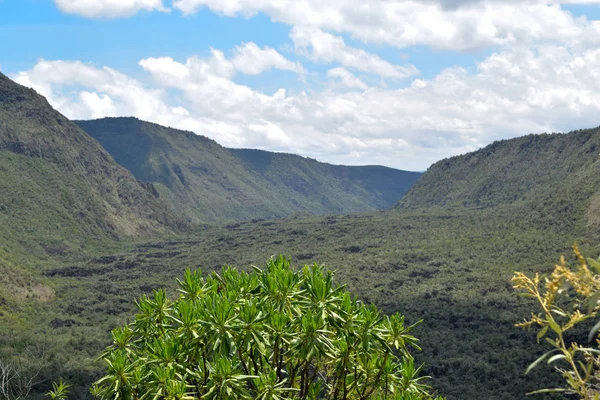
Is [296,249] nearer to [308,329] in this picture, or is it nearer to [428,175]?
[428,175]

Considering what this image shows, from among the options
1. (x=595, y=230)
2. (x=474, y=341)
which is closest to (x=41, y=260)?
(x=474, y=341)

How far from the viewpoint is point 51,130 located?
14362 cm

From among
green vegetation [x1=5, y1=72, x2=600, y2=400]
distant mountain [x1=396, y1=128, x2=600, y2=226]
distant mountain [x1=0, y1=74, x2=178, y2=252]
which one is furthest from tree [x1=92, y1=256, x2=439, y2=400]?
distant mountain [x1=0, y1=74, x2=178, y2=252]

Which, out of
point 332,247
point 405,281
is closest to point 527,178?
point 332,247

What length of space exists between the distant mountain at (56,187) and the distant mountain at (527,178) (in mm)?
86979

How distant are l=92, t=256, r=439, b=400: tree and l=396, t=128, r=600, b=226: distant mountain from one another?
80339mm

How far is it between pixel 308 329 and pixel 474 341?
145 ft

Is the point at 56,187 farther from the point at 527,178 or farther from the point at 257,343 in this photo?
the point at 257,343

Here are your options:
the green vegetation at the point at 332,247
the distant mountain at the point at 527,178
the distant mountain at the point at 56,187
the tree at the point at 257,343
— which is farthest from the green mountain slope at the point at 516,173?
the tree at the point at 257,343

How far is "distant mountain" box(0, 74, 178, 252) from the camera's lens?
10838 centimetres

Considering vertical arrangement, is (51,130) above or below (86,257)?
above

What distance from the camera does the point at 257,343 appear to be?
9773 millimetres

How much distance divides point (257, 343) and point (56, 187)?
129 metres

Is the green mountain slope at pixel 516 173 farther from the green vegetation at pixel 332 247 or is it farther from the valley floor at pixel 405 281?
the valley floor at pixel 405 281
